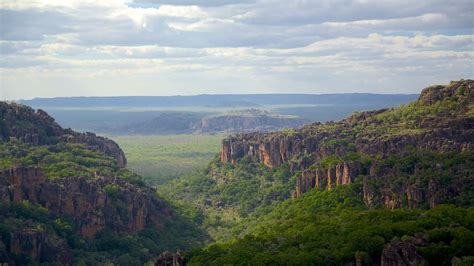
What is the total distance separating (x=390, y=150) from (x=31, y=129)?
54.0 meters

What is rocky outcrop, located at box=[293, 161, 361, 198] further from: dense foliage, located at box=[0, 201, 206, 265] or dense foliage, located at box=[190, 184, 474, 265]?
dense foliage, located at box=[0, 201, 206, 265]

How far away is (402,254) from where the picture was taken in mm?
55312

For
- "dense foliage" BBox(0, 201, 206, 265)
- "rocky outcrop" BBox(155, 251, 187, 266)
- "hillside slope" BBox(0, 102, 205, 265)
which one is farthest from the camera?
"dense foliage" BBox(0, 201, 206, 265)

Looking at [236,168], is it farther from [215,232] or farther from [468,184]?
[468,184]

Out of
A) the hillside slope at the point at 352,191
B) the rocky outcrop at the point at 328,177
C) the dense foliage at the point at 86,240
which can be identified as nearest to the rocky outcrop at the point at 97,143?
the hillside slope at the point at 352,191

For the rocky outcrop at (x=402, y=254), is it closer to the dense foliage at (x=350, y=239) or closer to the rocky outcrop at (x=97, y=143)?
the dense foliage at (x=350, y=239)

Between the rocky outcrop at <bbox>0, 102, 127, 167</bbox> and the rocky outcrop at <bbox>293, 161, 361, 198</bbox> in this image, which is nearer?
the rocky outcrop at <bbox>293, 161, 361, 198</bbox>

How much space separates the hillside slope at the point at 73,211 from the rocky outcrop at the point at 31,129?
0.21m

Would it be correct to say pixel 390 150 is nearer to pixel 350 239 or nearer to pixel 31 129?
pixel 350 239

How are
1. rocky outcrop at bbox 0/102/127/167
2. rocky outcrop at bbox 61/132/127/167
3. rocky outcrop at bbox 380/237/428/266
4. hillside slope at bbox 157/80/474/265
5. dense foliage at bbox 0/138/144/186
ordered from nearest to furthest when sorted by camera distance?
rocky outcrop at bbox 380/237/428/266, hillside slope at bbox 157/80/474/265, dense foliage at bbox 0/138/144/186, rocky outcrop at bbox 0/102/127/167, rocky outcrop at bbox 61/132/127/167

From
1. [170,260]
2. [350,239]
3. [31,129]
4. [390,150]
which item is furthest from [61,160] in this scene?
[350,239]

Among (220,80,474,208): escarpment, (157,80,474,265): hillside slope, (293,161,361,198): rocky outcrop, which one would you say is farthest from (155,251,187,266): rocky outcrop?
(293,161,361,198): rocky outcrop

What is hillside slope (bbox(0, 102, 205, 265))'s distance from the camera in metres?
78.7

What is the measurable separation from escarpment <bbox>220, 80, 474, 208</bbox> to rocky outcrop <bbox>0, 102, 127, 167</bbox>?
94.5 ft
